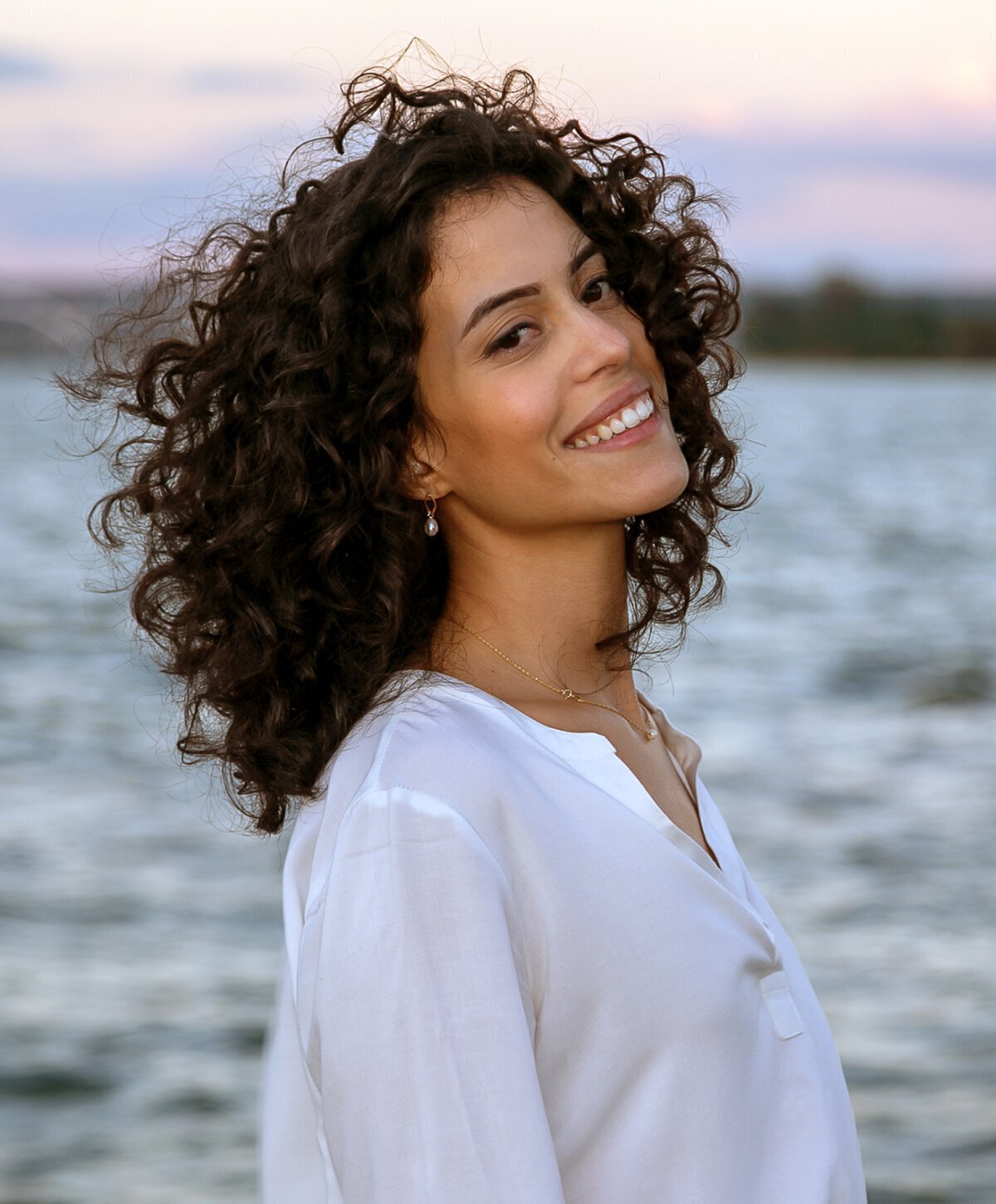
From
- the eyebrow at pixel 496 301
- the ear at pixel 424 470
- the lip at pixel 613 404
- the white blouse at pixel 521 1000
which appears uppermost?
the eyebrow at pixel 496 301

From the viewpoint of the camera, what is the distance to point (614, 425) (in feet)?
5.63

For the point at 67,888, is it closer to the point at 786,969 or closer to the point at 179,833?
the point at 179,833

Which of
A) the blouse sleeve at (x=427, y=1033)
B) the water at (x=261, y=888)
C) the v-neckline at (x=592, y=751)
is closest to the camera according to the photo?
the blouse sleeve at (x=427, y=1033)

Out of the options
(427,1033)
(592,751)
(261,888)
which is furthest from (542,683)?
(261,888)

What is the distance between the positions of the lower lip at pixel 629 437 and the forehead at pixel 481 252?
189mm

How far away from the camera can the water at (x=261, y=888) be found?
4.44m

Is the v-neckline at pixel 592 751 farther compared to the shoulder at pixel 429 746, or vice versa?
the v-neckline at pixel 592 751

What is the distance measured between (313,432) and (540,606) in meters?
0.33

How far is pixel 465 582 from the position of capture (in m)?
1.83

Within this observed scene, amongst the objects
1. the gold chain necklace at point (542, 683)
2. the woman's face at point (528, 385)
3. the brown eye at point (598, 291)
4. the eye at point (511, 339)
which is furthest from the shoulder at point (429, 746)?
the brown eye at point (598, 291)

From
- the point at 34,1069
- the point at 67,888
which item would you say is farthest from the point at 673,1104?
the point at 67,888

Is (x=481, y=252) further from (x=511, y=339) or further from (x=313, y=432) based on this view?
(x=313, y=432)

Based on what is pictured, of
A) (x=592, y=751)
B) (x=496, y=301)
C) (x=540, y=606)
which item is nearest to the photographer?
(x=592, y=751)

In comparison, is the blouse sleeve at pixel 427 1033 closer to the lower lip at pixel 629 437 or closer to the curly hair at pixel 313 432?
the curly hair at pixel 313 432
